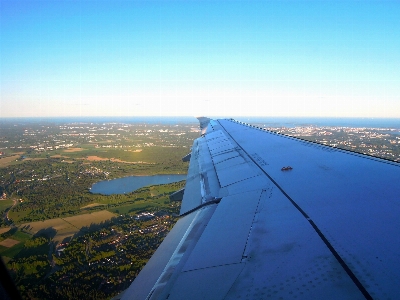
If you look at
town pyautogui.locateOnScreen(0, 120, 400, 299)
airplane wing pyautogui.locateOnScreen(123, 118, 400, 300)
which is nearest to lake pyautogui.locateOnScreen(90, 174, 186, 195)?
town pyautogui.locateOnScreen(0, 120, 400, 299)

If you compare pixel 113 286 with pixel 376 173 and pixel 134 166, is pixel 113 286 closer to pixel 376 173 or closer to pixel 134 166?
pixel 376 173

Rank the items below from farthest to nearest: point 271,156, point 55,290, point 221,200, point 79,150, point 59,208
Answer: point 79,150 → point 59,208 → point 55,290 → point 271,156 → point 221,200

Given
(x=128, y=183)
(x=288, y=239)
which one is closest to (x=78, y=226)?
(x=128, y=183)

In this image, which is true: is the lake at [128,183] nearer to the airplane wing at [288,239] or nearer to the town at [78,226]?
the town at [78,226]

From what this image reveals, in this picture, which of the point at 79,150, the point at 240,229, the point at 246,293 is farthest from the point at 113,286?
the point at 79,150

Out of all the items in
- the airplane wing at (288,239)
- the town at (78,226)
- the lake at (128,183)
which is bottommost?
the lake at (128,183)

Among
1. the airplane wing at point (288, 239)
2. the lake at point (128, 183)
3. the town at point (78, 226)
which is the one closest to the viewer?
the airplane wing at point (288, 239)

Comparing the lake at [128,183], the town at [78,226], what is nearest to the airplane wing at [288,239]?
the town at [78,226]

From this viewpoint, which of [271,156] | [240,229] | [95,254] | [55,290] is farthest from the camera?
[95,254]
